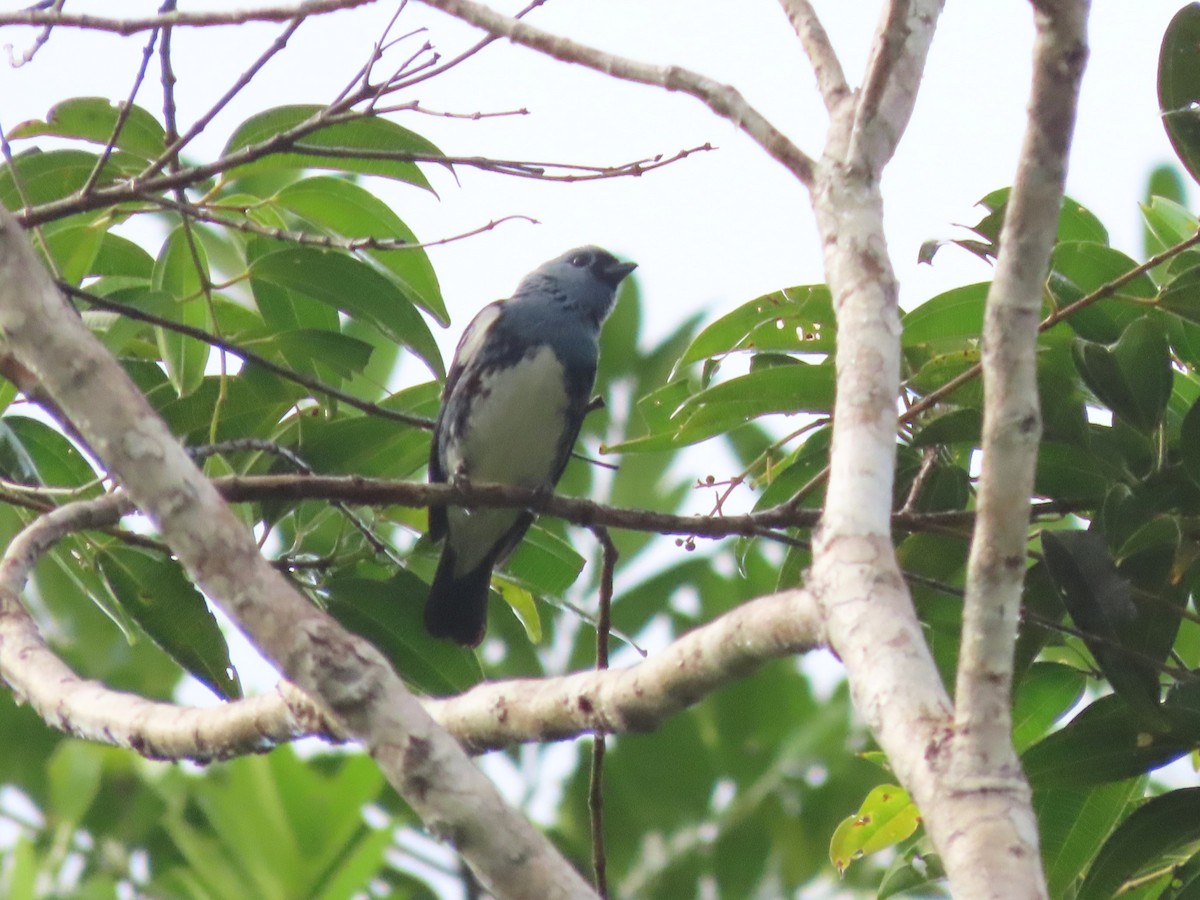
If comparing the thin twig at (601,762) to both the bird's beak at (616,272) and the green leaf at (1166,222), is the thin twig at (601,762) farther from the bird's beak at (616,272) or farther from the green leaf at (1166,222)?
the bird's beak at (616,272)

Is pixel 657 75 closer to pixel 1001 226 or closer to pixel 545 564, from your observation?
pixel 1001 226

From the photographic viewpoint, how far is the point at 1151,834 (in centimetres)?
254

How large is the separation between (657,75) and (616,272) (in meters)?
3.12

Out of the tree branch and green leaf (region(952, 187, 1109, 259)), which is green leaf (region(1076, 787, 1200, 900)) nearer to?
green leaf (region(952, 187, 1109, 259))

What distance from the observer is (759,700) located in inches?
226

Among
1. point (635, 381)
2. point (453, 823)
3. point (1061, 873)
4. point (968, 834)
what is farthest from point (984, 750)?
point (635, 381)

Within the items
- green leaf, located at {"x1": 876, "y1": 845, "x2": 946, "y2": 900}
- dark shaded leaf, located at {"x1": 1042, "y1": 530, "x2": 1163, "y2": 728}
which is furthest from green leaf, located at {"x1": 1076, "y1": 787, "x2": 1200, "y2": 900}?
green leaf, located at {"x1": 876, "y1": 845, "x2": 946, "y2": 900}

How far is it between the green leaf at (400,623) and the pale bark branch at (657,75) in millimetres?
1222

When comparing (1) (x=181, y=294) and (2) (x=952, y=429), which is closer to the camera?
(2) (x=952, y=429)

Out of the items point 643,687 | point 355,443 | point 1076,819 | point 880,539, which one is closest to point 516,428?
point 355,443

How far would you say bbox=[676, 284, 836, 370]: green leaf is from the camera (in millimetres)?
2771

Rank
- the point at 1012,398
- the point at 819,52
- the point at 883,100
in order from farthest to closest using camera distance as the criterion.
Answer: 1. the point at 819,52
2. the point at 883,100
3. the point at 1012,398

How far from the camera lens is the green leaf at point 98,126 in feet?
9.23

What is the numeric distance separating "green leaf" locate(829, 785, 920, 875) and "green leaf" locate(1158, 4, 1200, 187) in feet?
4.32
